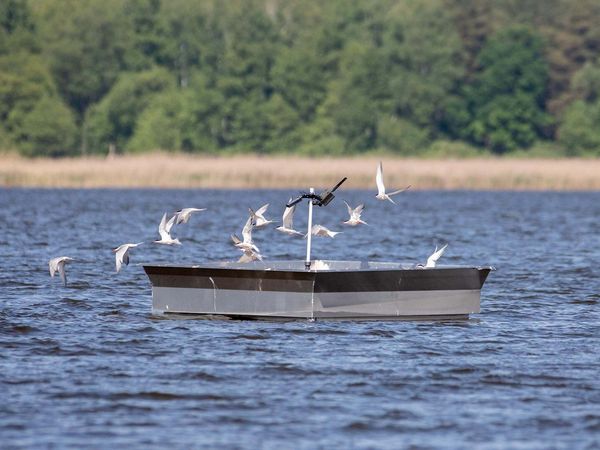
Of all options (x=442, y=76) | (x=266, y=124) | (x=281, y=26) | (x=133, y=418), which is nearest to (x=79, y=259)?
(x=133, y=418)

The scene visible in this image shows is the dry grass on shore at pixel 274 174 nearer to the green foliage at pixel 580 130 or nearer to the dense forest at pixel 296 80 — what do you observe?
the dense forest at pixel 296 80

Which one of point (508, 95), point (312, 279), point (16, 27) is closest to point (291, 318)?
point (312, 279)

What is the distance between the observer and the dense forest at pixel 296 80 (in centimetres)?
10894

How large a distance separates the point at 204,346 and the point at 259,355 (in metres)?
1.02

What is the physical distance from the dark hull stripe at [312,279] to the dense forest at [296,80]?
272ft

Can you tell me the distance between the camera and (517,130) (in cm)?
11369

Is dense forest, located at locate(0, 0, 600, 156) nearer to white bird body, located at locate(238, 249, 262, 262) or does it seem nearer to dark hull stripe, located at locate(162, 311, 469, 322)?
white bird body, located at locate(238, 249, 262, 262)

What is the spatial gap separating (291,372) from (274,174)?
56929mm

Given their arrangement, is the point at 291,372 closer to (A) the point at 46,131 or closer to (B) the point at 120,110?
(A) the point at 46,131

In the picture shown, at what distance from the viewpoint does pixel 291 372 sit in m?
18.5

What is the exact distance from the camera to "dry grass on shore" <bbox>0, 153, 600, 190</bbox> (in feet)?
250

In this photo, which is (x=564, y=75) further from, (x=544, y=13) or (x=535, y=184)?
(x=535, y=184)

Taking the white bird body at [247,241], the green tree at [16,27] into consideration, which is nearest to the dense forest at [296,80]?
the green tree at [16,27]

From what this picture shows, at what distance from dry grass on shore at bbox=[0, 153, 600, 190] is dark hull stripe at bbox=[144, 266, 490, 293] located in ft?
171
